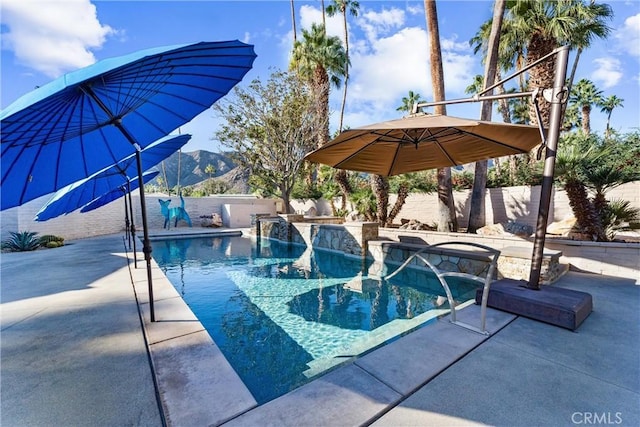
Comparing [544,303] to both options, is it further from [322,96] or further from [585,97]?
[585,97]

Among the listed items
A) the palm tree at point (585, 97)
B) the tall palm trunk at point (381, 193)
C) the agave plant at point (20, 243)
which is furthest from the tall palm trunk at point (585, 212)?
the palm tree at point (585, 97)

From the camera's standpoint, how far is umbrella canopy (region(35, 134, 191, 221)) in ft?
18.1

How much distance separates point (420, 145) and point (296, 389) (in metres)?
4.45

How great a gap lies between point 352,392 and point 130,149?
4.36m

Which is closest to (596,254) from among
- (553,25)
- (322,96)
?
(553,25)

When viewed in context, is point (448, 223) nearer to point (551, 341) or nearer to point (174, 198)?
point (551, 341)

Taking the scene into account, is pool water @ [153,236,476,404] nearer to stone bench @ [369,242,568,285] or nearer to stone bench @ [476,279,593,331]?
stone bench @ [369,242,568,285]

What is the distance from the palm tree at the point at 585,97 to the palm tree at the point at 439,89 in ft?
77.3

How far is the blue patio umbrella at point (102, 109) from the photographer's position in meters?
1.73

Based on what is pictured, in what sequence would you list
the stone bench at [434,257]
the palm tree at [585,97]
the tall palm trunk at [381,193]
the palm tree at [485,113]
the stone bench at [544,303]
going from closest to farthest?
the stone bench at [544,303] < the stone bench at [434,257] < the palm tree at [485,113] < the tall palm trunk at [381,193] < the palm tree at [585,97]

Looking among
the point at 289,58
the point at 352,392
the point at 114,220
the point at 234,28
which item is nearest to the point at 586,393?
the point at 352,392

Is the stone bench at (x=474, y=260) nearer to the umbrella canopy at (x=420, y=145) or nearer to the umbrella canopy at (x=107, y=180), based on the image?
the umbrella canopy at (x=420, y=145)

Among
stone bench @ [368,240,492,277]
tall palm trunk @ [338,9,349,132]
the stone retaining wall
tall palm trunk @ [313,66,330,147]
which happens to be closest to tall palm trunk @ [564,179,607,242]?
the stone retaining wall

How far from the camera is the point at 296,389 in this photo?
2.03m
